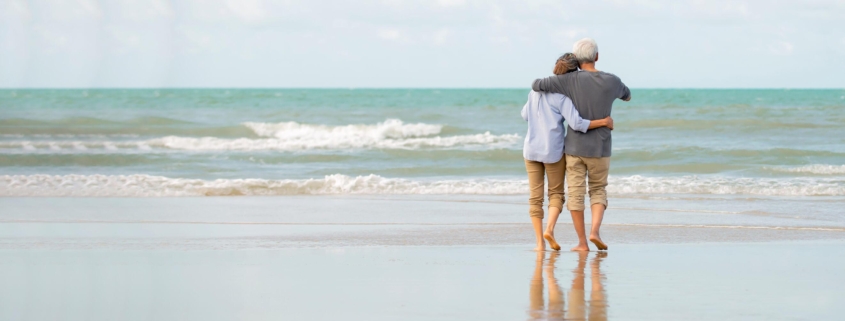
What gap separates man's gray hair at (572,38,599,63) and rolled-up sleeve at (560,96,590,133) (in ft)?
0.89

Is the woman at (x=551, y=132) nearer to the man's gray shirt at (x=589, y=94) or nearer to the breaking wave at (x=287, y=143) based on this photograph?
the man's gray shirt at (x=589, y=94)

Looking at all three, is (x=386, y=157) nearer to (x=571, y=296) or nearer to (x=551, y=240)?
(x=551, y=240)

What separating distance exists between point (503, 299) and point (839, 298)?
1531 millimetres

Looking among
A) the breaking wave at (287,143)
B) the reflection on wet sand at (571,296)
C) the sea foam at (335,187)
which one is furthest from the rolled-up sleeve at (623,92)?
the breaking wave at (287,143)

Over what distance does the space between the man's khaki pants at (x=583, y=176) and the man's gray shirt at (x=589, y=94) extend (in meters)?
0.06

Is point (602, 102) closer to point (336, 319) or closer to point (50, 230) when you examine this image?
point (336, 319)

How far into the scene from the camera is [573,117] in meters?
5.32

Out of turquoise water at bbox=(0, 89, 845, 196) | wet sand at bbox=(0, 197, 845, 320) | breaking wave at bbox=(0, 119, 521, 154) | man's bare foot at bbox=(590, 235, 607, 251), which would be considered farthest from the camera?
breaking wave at bbox=(0, 119, 521, 154)

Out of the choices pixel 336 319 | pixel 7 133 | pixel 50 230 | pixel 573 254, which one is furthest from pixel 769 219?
pixel 7 133

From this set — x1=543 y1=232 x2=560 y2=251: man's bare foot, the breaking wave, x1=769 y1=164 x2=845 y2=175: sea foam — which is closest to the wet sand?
x1=543 y1=232 x2=560 y2=251: man's bare foot

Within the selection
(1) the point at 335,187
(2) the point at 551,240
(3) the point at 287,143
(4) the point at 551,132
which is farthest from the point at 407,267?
(3) the point at 287,143

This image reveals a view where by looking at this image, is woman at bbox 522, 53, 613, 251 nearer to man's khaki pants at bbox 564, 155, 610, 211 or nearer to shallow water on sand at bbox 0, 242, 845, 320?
man's khaki pants at bbox 564, 155, 610, 211

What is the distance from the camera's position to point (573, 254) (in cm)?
547

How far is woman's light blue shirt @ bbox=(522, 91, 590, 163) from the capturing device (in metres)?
5.34
